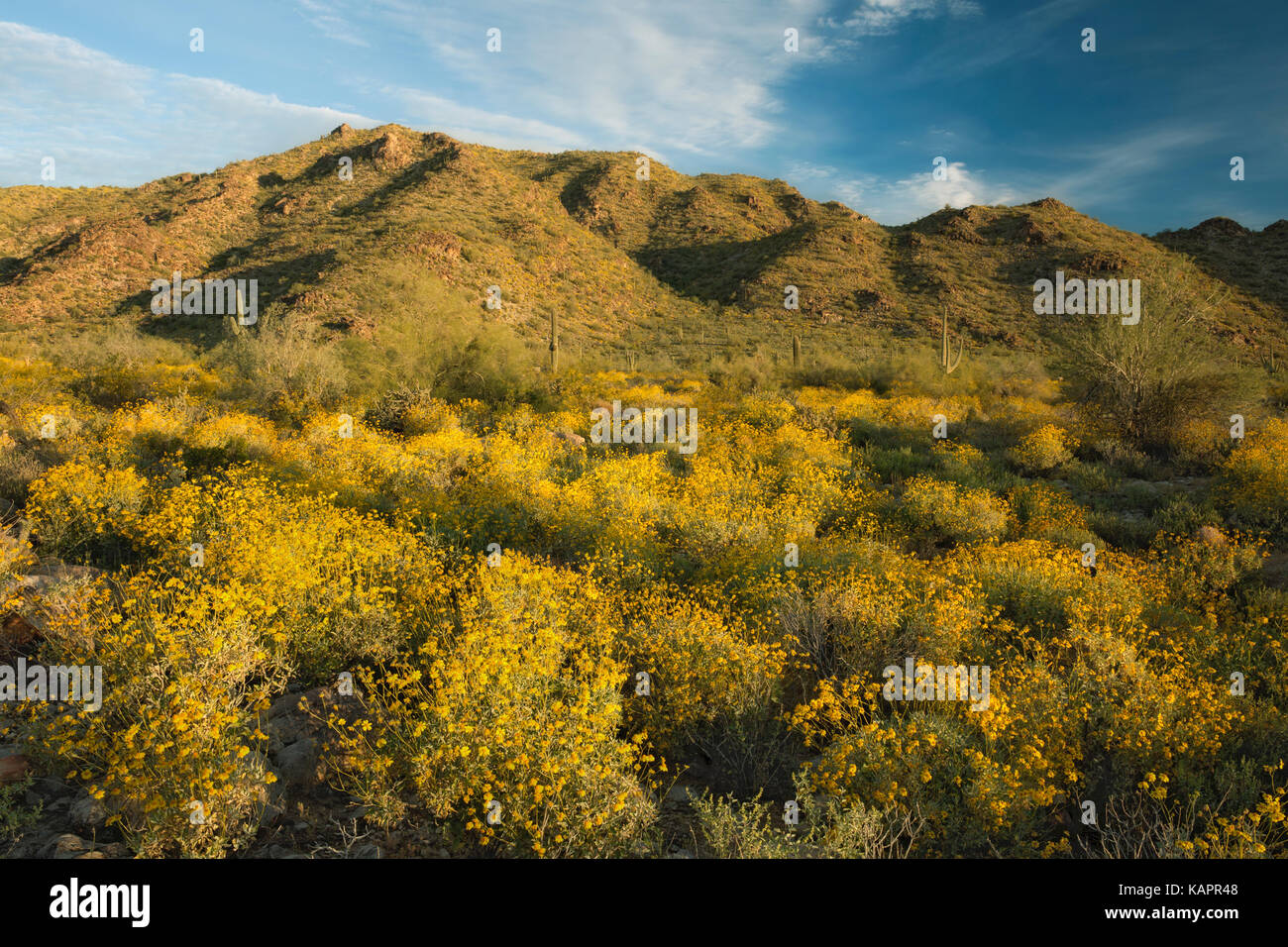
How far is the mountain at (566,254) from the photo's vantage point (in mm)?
35031

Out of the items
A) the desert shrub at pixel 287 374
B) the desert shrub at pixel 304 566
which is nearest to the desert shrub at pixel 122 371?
the desert shrub at pixel 287 374

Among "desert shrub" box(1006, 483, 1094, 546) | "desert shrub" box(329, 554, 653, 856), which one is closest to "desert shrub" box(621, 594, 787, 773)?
"desert shrub" box(329, 554, 653, 856)

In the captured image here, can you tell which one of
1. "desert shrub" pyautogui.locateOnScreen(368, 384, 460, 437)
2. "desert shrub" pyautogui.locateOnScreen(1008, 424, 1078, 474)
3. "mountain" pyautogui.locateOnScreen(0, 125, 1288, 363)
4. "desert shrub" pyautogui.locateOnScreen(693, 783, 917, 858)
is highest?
"mountain" pyautogui.locateOnScreen(0, 125, 1288, 363)

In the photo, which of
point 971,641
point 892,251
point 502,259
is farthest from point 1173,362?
point 892,251

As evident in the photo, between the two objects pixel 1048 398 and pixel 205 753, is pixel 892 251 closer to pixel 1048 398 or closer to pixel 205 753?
pixel 1048 398

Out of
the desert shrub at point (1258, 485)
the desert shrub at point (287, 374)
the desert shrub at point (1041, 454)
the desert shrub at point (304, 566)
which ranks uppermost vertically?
the desert shrub at point (287, 374)

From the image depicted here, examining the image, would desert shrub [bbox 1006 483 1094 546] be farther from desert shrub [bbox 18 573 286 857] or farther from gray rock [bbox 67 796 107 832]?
gray rock [bbox 67 796 107 832]

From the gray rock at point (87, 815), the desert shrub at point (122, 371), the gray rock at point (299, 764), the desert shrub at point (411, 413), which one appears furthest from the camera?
the desert shrub at point (122, 371)

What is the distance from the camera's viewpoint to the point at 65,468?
26.1 ft

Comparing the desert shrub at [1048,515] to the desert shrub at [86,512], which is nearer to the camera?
the desert shrub at [86,512]

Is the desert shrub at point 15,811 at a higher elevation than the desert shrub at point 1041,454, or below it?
below

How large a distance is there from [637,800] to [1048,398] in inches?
859

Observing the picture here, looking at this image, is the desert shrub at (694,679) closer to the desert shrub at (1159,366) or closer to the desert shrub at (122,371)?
the desert shrub at (1159,366)

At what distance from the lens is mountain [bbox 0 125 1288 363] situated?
35.0 meters
